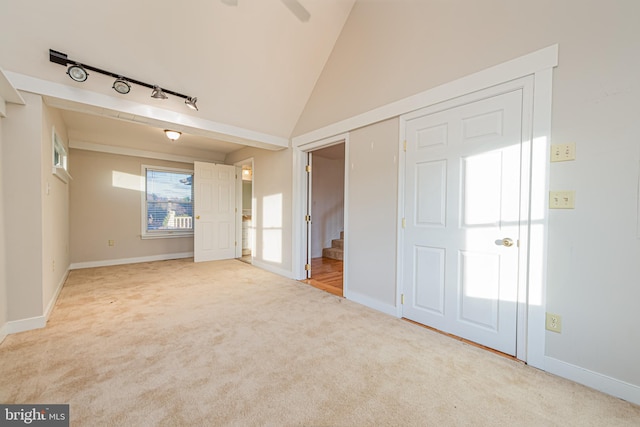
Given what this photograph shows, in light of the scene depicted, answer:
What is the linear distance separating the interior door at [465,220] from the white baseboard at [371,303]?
0.16 m

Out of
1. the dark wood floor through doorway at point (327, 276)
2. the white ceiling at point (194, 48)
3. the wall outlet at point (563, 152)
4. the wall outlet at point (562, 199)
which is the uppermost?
the white ceiling at point (194, 48)

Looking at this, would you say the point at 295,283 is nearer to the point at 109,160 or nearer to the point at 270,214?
the point at 270,214

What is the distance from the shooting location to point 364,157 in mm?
2953

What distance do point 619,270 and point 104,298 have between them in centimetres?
487

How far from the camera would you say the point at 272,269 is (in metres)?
4.48

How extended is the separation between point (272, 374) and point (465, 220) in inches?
77.7

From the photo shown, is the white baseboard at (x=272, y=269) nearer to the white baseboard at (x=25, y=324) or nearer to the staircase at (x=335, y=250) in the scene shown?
the staircase at (x=335, y=250)

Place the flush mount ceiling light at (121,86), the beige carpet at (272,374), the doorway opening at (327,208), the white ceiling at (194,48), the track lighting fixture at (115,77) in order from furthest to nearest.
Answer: the doorway opening at (327,208) < the flush mount ceiling light at (121,86) < the track lighting fixture at (115,77) < the white ceiling at (194,48) < the beige carpet at (272,374)

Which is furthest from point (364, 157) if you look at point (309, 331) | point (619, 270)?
point (619, 270)

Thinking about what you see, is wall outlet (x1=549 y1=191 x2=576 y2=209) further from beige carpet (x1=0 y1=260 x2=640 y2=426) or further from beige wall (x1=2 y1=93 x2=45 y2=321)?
beige wall (x1=2 y1=93 x2=45 y2=321)

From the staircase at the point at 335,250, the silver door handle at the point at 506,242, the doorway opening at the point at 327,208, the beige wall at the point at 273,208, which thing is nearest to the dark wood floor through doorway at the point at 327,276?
the doorway opening at the point at 327,208

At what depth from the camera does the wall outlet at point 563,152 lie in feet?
5.36

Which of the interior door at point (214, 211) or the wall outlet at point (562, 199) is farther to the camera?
the interior door at point (214, 211)

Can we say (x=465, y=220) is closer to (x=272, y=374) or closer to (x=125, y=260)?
(x=272, y=374)
